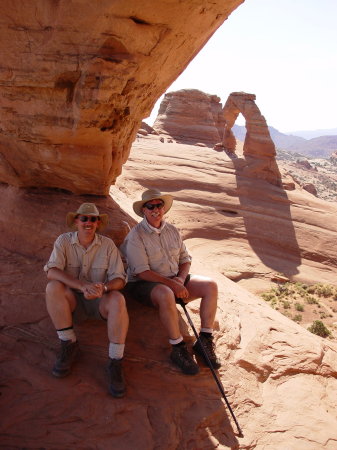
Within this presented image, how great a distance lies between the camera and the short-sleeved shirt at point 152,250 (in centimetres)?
377

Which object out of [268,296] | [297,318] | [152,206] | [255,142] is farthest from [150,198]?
[255,142]

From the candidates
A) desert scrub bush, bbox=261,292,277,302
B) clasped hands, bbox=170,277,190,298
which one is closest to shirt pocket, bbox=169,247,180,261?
clasped hands, bbox=170,277,190,298

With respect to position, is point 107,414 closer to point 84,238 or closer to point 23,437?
point 23,437

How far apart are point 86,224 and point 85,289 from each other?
593mm

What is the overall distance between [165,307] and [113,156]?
7.96 ft

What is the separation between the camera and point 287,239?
12.8 m

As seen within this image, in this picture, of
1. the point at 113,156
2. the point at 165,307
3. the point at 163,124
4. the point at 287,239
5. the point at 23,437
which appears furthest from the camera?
the point at 163,124

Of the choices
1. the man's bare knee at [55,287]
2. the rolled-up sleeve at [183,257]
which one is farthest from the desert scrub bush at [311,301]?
the man's bare knee at [55,287]

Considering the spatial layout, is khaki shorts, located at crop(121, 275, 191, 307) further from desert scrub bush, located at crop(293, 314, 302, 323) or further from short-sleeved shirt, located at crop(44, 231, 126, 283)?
desert scrub bush, located at crop(293, 314, 302, 323)

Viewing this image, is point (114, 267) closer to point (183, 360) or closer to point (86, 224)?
point (86, 224)

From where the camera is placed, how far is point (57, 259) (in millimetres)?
3385

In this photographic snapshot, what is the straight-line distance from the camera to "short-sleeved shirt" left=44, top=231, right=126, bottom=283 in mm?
3463

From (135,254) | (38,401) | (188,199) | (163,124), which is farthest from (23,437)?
(163,124)

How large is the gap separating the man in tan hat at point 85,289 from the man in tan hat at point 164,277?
327 millimetres
